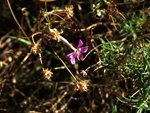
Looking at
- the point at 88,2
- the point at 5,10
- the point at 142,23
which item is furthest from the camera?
the point at 5,10

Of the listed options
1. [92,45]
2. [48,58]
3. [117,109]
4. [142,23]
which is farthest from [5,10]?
[117,109]

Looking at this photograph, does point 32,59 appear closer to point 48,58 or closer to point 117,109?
point 48,58

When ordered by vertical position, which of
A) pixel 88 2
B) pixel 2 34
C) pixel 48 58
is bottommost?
pixel 48 58

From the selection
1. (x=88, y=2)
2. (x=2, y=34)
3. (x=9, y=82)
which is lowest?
(x=9, y=82)

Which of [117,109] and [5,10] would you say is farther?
[5,10]

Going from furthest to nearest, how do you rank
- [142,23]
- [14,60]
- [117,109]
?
1. [14,60]
2. [117,109]
3. [142,23]

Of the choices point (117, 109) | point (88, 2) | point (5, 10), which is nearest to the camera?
point (117, 109)

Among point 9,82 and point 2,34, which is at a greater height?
point 2,34

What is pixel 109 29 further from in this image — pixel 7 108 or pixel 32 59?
pixel 7 108

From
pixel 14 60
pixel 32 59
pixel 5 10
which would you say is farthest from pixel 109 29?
pixel 5 10
